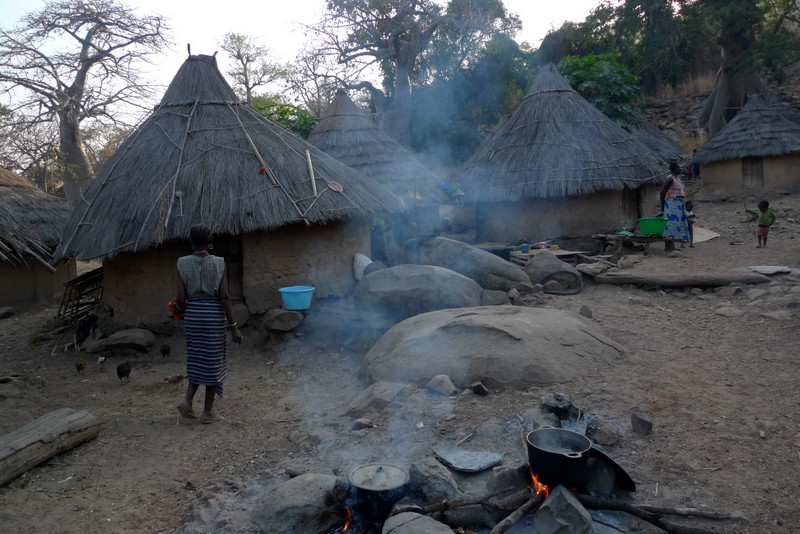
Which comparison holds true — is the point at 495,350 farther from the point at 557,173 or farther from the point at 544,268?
the point at 557,173

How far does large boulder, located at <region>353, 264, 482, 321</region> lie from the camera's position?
21.2 ft

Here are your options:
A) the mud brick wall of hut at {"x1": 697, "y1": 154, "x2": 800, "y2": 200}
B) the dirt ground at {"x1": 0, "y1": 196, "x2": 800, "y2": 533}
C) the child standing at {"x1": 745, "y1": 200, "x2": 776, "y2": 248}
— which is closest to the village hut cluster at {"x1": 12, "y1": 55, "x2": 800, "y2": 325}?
the dirt ground at {"x1": 0, "y1": 196, "x2": 800, "y2": 533}

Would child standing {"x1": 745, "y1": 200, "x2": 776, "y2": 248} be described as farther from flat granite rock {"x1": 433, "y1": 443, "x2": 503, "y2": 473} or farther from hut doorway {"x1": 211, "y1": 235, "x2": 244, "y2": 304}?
flat granite rock {"x1": 433, "y1": 443, "x2": 503, "y2": 473}

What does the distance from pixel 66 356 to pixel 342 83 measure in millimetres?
14515

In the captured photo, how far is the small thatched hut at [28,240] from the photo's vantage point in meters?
10.6

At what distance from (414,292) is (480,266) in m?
1.38

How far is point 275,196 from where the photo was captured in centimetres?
714

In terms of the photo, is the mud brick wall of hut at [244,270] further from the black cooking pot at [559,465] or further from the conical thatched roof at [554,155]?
the conical thatched roof at [554,155]

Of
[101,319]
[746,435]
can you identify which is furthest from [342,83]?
[746,435]

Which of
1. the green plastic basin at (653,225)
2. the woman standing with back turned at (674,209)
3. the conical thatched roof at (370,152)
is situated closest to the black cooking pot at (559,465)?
the green plastic basin at (653,225)

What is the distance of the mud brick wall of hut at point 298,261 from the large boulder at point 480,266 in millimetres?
1169

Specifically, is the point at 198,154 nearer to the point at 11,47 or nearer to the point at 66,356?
the point at 66,356

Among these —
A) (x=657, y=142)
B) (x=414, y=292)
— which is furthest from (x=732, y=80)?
(x=414, y=292)

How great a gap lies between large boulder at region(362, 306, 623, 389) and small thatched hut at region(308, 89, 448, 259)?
6.35 m
